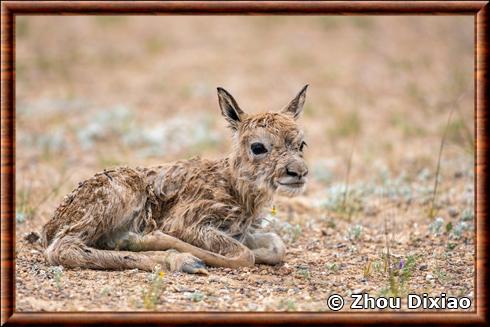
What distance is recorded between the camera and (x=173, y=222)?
782 centimetres

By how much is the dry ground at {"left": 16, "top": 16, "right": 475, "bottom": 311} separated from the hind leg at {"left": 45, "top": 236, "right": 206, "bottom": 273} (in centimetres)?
15

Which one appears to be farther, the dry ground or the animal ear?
the animal ear

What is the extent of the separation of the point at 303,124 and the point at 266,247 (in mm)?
7328

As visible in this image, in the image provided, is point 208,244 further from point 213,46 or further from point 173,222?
point 213,46

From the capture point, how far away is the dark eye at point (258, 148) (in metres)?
7.64

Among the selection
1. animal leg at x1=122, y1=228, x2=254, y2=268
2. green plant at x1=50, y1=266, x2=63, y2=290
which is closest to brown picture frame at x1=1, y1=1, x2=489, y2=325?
green plant at x1=50, y1=266, x2=63, y2=290

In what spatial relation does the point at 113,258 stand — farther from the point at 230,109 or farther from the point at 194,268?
the point at 230,109

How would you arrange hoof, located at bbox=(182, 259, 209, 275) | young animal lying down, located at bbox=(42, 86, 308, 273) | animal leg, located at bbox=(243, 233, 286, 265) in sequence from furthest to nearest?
animal leg, located at bbox=(243, 233, 286, 265) < young animal lying down, located at bbox=(42, 86, 308, 273) < hoof, located at bbox=(182, 259, 209, 275)

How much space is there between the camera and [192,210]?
307 inches

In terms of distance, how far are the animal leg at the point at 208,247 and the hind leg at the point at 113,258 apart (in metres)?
0.16

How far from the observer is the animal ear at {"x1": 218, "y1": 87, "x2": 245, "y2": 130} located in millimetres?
7789

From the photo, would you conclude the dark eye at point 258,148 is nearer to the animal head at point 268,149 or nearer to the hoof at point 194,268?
the animal head at point 268,149

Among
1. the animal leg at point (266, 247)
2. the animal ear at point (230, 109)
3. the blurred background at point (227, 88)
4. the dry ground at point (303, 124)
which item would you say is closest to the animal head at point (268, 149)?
the animal ear at point (230, 109)

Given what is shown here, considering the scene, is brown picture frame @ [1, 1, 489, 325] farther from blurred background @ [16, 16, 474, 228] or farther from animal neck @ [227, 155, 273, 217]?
blurred background @ [16, 16, 474, 228]
